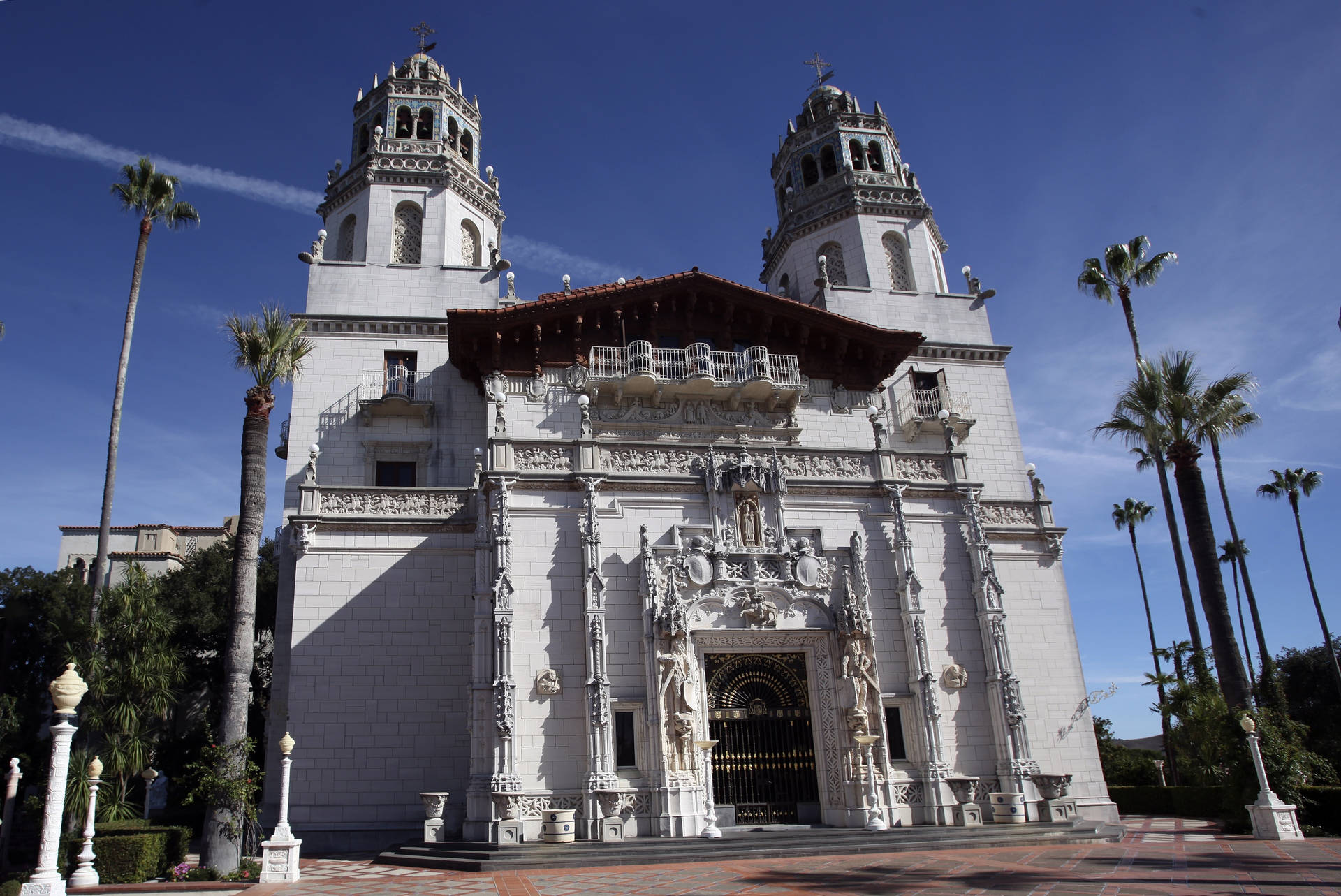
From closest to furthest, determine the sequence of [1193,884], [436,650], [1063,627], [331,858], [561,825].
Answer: [1193,884] < [561,825] < [331,858] < [436,650] < [1063,627]

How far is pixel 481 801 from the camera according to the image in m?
18.2

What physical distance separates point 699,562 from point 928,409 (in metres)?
11.7

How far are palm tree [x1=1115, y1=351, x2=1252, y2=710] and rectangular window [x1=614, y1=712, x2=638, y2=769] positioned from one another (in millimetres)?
15057

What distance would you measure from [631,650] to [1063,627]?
43.5 ft

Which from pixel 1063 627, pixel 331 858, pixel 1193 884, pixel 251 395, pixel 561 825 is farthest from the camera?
pixel 1063 627

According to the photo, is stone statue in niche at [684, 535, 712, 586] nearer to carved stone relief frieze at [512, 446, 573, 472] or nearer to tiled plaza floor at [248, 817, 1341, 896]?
carved stone relief frieze at [512, 446, 573, 472]

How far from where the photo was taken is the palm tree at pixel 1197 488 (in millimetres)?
22031

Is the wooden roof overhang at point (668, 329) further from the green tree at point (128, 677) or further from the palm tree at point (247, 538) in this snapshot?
the green tree at point (128, 677)

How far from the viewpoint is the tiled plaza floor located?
1220cm

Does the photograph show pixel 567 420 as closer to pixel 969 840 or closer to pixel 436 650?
pixel 436 650

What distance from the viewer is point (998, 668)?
21.4 m

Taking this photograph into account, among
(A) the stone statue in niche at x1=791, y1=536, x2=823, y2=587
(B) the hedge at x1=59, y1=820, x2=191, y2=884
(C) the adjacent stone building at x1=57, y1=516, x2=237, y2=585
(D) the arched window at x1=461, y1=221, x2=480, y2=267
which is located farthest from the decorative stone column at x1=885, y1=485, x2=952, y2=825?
(C) the adjacent stone building at x1=57, y1=516, x2=237, y2=585

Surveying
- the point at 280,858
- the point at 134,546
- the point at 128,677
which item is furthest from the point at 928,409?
the point at 134,546

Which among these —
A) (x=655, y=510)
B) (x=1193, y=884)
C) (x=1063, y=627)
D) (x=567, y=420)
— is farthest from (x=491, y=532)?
(x=1063, y=627)
